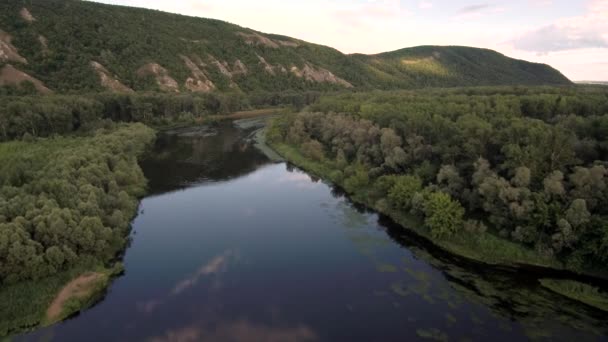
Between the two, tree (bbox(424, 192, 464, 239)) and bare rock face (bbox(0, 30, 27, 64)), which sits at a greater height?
bare rock face (bbox(0, 30, 27, 64))

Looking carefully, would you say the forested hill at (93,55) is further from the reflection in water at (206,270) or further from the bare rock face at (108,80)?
the reflection in water at (206,270)

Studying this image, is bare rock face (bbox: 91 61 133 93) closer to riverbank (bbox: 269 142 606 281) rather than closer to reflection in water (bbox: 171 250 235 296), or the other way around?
reflection in water (bbox: 171 250 235 296)

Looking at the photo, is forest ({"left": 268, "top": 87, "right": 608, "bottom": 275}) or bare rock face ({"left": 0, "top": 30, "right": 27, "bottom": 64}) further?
bare rock face ({"left": 0, "top": 30, "right": 27, "bottom": 64})

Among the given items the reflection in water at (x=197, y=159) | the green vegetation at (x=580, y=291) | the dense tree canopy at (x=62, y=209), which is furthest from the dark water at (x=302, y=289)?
the reflection in water at (x=197, y=159)

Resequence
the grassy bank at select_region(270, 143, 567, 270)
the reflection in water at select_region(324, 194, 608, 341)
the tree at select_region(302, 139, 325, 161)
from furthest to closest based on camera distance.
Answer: the tree at select_region(302, 139, 325, 161) → the grassy bank at select_region(270, 143, 567, 270) → the reflection in water at select_region(324, 194, 608, 341)

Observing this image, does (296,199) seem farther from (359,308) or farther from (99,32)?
(99,32)

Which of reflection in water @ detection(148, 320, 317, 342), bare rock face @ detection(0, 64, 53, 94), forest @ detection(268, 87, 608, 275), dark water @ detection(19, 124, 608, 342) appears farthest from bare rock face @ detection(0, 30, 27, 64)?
reflection in water @ detection(148, 320, 317, 342)
